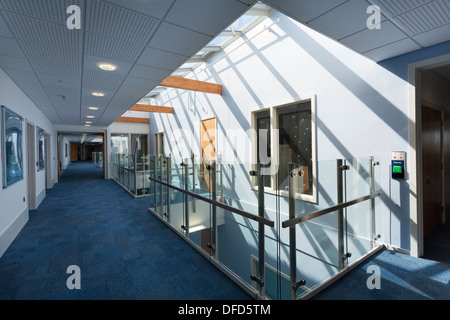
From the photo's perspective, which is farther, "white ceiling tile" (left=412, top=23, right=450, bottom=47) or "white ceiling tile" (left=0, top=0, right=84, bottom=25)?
"white ceiling tile" (left=412, top=23, right=450, bottom=47)

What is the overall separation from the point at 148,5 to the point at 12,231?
3.82 meters

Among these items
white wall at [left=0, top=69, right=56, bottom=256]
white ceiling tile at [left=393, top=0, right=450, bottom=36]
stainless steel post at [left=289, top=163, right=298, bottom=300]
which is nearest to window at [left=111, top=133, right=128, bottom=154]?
white wall at [left=0, top=69, right=56, bottom=256]

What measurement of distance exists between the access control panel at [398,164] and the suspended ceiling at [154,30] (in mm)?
1247

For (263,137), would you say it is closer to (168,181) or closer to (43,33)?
(168,181)

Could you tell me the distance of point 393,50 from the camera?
2.75 meters

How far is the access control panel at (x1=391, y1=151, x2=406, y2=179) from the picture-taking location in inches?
115

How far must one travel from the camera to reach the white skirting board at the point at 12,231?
3.04 meters

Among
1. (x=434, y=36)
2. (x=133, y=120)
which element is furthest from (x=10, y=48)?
(x=133, y=120)

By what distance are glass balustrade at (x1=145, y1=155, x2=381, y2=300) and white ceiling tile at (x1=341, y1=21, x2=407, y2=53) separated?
1311 millimetres

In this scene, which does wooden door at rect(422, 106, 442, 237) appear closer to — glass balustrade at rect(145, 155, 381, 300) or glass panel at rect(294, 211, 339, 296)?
glass balustrade at rect(145, 155, 381, 300)

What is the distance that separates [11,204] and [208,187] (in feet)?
10.4

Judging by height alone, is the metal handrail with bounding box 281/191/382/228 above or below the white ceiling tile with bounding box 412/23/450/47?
below

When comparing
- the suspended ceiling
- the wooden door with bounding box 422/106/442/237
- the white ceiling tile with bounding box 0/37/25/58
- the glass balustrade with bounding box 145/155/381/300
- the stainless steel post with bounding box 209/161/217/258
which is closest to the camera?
the suspended ceiling
